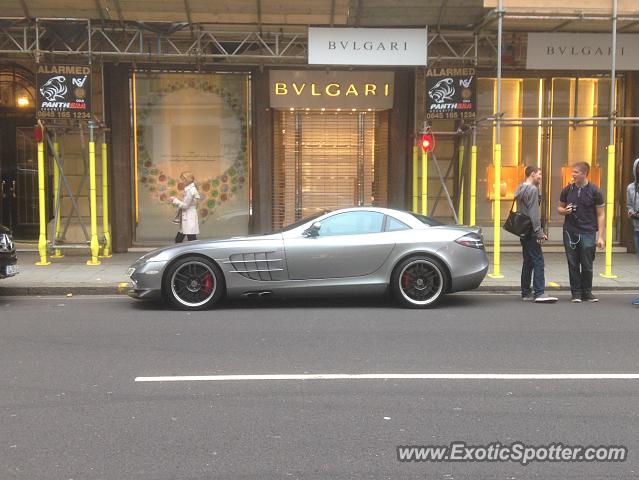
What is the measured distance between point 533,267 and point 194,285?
183 inches

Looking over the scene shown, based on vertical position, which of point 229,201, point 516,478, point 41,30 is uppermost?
point 41,30

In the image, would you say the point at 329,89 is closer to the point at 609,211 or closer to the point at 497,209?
the point at 497,209

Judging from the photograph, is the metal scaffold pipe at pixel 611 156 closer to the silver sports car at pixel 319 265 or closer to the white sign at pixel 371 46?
the white sign at pixel 371 46

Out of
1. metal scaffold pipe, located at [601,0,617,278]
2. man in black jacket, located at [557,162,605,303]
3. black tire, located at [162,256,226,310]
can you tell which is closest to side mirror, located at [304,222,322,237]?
black tire, located at [162,256,226,310]

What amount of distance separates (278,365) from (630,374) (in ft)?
9.71

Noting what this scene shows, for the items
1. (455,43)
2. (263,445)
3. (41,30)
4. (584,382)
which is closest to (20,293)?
(41,30)

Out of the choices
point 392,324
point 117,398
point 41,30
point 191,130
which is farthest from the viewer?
point 191,130

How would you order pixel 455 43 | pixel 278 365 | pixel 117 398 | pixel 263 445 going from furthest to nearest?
pixel 455 43
pixel 278 365
pixel 117 398
pixel 263 445

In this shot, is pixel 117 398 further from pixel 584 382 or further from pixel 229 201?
pixel 229 201

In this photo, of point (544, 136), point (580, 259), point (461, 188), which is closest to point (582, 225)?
point (580, 259)

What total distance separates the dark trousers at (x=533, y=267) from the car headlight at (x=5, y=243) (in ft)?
23.5

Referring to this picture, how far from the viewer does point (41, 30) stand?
1176cm

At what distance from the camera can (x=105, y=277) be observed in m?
10.6

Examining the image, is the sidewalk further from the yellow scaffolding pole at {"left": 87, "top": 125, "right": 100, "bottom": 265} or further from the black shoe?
the black shoe
